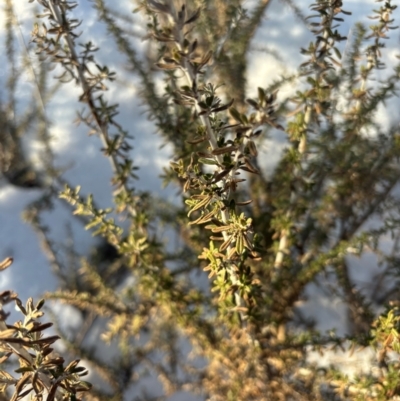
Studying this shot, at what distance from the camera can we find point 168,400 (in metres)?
0.95

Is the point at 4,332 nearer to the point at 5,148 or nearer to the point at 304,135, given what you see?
the point at 304,135

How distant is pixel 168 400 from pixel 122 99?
84cm

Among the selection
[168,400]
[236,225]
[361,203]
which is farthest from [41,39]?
[168,400]

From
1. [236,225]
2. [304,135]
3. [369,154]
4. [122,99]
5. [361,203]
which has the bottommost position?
[236,225]

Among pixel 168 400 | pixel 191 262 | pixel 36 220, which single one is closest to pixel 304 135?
pixel 191 262

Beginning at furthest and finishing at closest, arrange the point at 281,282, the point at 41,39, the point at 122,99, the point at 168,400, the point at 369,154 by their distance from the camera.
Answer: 1. the point at 122,99
2. the point at 168,400
3. the point at 369,154
4. the point at 281,282
5. the point at 41,39

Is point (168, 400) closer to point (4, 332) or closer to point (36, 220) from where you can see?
point (36, 220)

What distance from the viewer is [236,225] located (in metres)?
0.32

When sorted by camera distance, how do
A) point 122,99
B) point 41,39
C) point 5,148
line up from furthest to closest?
1. point 122,99
2. point 5,148
3. point 41,39

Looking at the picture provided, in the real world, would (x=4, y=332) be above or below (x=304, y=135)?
below

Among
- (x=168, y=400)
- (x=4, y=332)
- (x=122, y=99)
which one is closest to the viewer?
(x=4, y=332)

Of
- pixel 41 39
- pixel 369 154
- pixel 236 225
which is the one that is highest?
pixel 369 154

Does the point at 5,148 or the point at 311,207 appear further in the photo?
the point at 5,148

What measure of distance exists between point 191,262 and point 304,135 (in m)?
0.33
